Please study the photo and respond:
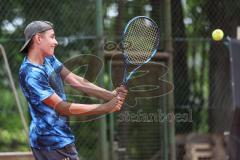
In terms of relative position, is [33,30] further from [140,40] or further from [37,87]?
[140,40]

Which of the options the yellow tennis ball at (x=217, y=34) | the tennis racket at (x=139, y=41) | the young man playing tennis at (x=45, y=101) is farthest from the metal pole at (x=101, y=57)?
the young man playing tennis at (x=45, y=101)

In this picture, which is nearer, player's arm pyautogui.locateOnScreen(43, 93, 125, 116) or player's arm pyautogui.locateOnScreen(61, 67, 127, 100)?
player's arm pyautogui.locateOnScreen(43, 93, 125, 116)

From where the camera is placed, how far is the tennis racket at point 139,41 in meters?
4.29

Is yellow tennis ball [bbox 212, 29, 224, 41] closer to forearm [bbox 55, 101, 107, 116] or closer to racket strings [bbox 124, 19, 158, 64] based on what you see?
racket strings [bbox 124, 19, 158, 64]

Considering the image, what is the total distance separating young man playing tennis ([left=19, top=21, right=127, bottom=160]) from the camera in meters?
3.78

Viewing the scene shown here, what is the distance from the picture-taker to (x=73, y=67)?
21.0ft

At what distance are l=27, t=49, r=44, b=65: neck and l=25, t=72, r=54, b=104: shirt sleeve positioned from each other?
11 cm

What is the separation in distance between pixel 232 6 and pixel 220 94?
985 millimetres

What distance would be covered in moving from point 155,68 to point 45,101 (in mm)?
2731

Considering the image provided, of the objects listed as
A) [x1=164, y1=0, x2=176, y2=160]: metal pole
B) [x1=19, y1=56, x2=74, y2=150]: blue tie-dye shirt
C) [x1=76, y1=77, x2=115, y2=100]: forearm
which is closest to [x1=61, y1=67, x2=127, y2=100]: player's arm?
[x1=76, y1=77, x2=115, y2=100]: forearm

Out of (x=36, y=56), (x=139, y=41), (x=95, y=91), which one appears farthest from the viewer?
(x=139, y=41)

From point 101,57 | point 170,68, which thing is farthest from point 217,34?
point 101,57

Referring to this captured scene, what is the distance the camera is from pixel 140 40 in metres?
4.69

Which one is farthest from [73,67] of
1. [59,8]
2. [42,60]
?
[42,60]
